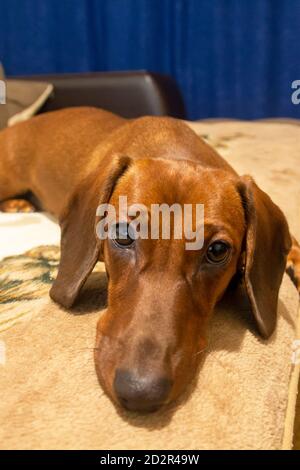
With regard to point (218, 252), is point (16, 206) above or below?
below

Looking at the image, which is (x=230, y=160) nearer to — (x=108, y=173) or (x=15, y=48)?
(x=108, y=173)

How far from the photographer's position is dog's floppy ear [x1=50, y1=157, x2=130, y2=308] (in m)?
1.58

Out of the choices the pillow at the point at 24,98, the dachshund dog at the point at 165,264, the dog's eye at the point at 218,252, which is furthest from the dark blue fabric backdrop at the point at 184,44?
the dog's eye at the point at 218,252

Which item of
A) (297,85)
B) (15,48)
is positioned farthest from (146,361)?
(15,48)

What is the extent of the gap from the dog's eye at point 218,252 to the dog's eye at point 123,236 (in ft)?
0.70

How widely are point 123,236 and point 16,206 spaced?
1534 mm

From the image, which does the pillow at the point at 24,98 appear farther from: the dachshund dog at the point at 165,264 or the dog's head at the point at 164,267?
the dog's head at the point at 164,267

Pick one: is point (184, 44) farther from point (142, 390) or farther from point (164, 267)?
point (142, 390)

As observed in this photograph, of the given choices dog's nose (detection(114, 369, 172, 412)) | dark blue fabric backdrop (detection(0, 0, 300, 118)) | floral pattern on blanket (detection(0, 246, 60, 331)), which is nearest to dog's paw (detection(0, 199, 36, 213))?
floral pattern on blanket (detection(0, 246, 60, 331))

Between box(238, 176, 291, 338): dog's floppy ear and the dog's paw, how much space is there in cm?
152

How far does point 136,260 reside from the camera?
138cm

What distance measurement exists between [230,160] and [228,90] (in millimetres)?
2093

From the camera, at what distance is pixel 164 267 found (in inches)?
52.5

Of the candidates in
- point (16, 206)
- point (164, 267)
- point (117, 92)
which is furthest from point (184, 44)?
point (164, 267)
